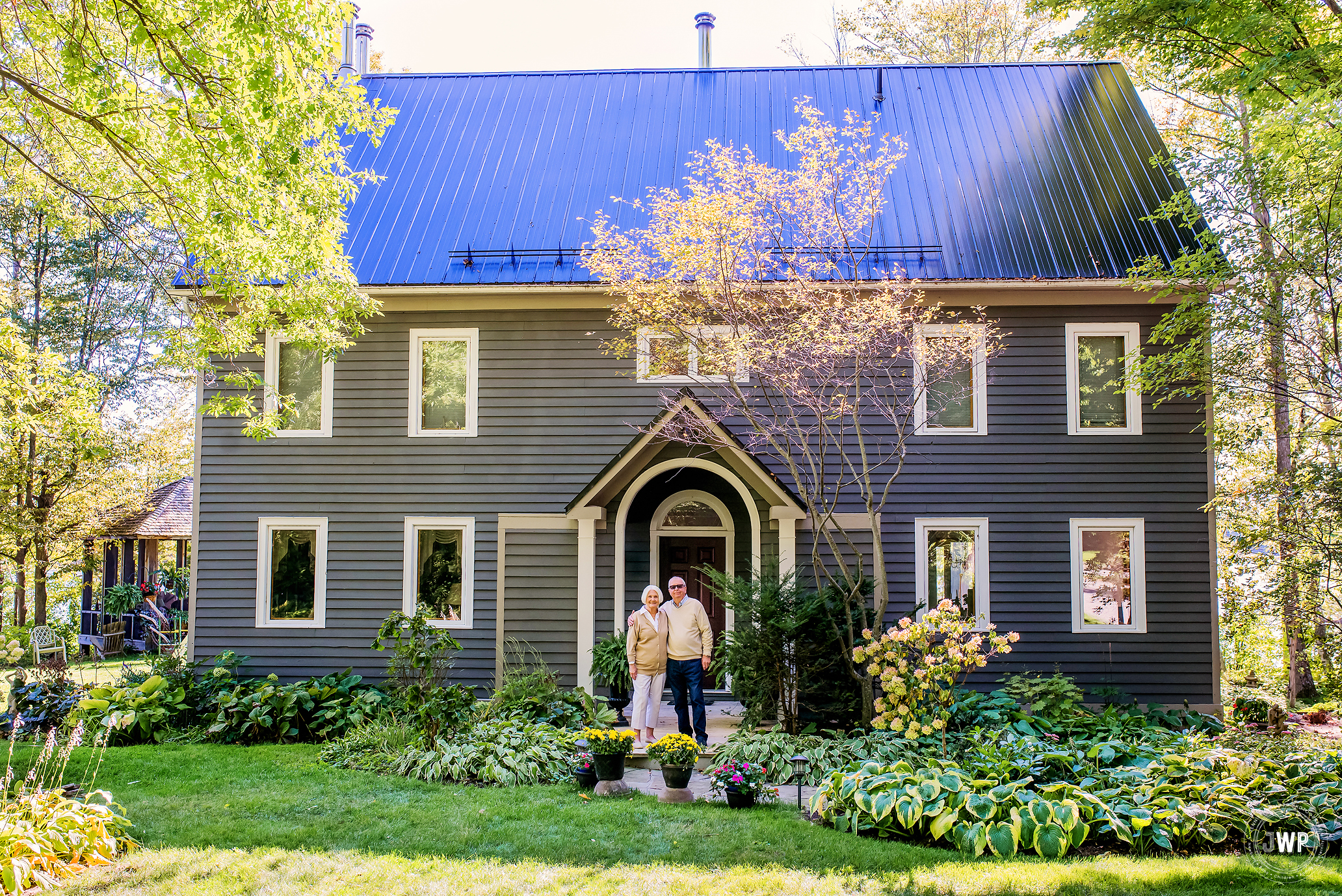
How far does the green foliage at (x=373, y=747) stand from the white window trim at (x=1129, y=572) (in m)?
7.49

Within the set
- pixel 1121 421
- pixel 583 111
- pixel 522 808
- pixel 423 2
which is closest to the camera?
pixel 522 808

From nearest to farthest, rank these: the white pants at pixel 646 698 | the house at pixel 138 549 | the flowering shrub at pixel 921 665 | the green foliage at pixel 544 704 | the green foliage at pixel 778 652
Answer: the flowering shrub at pixel 921 665
the white pants at pixel 646 698
the green foliage at pixel 778 652
the green foliage at pixel 544 704
the house at pixel 138 549

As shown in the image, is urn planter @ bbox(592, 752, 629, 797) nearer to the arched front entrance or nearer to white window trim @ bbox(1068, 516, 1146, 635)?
the arched front entrance

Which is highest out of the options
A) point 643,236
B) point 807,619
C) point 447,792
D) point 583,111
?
point 583,111

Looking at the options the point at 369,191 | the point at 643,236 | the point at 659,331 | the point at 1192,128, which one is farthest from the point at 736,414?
the point at 1192,128

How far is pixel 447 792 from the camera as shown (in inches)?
287

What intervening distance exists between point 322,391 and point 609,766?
6.67 m

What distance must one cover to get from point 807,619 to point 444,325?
19.2ft

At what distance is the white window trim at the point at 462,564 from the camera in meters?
11.2

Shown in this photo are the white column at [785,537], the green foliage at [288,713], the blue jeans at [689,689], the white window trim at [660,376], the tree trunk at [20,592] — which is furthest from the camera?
the tree trunk at [20,592]

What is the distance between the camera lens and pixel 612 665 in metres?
10.2

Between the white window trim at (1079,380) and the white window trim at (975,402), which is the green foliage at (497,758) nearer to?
the white window trim at (975,402)

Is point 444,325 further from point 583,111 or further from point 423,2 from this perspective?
point 423,2

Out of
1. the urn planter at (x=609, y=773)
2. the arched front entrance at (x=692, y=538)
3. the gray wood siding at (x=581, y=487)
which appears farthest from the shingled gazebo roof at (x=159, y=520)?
the urn planter at (x=609, y=773)
